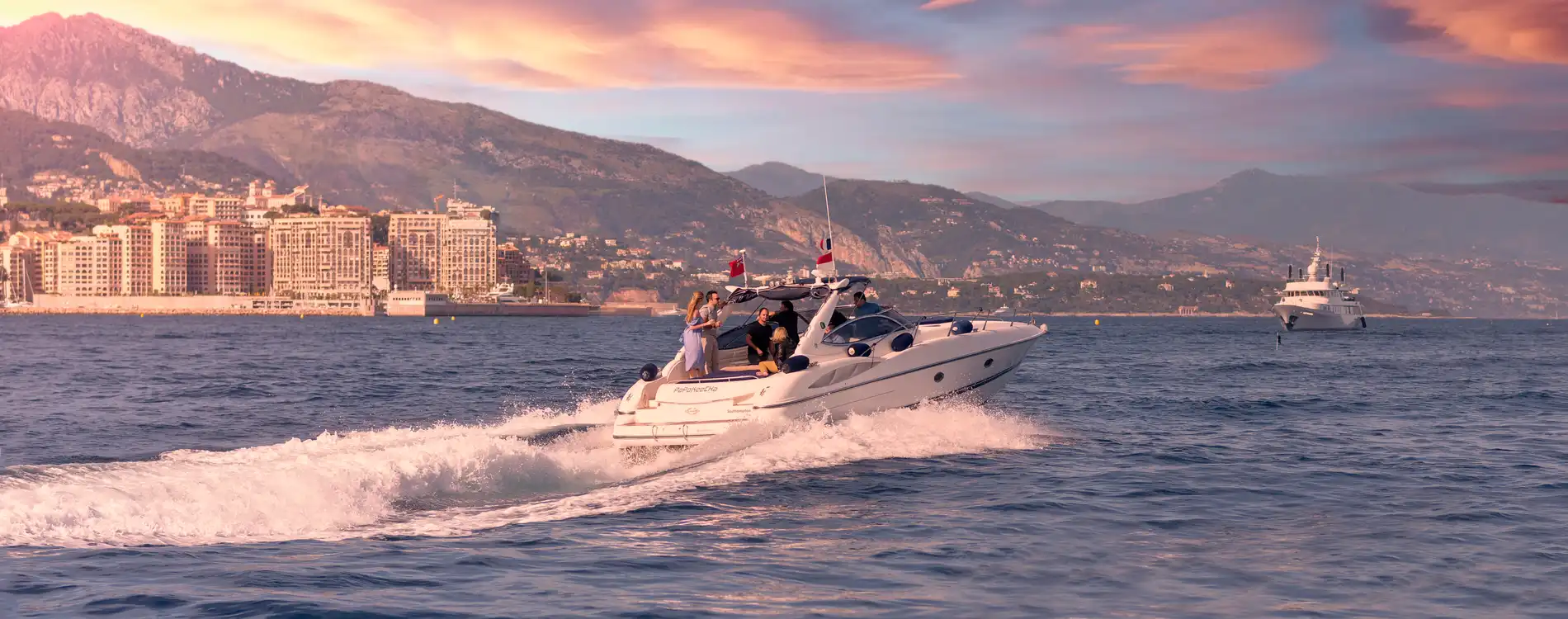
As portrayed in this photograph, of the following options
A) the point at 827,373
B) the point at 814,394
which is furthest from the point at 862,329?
the point at 814,394

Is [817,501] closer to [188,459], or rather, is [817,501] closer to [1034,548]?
[1034,548]

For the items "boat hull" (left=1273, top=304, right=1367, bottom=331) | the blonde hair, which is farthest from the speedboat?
"boat hull" (left=1273, top=304, right=1367, bottom=331)

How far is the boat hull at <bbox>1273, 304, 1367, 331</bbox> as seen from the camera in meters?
126

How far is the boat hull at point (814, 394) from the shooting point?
1692cm

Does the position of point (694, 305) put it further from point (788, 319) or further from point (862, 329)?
point (862, 329)

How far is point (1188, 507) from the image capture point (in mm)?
14156

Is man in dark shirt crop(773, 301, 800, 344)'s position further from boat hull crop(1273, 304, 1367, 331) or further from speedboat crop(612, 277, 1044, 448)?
boat hull crop(1273, 304, 1367, 331)

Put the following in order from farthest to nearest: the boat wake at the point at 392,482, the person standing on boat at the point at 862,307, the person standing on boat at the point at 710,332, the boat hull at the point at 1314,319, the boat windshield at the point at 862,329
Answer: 1. the boat hull at the point at 1314,319
2. the person standing on boat at the point at 862,307
3. the boat windshield at the point at 862,329
4. the person standing on boat at the point at 710,332
5. the boat wake at the point at 392,482

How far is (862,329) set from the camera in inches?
753

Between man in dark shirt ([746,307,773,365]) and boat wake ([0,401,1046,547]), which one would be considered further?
man in dark shirt ([746,307,773,365])

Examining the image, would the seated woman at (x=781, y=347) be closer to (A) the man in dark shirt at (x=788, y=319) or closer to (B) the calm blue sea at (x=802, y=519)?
(A) the man in dark shirt at (x=788, y=319)

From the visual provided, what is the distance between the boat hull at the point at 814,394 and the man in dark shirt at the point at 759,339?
1502 mm

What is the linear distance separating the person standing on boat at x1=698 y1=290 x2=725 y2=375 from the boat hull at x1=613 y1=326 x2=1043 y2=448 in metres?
1.35

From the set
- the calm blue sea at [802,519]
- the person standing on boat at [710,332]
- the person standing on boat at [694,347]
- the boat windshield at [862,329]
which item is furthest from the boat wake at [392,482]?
the person standing on boat at [710,332]
